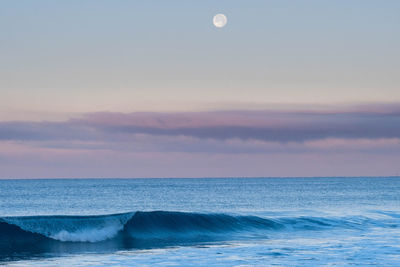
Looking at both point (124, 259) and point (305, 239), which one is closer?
point (124, 259)

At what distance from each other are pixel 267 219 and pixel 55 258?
14550mm

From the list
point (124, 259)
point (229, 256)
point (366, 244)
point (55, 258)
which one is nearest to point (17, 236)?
point (55, 258)

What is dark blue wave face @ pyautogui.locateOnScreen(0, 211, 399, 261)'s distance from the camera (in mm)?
24406

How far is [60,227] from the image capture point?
26969mm

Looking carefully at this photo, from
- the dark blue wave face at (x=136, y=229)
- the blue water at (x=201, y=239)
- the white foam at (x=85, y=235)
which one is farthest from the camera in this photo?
the white foam at (x=85, y=235)

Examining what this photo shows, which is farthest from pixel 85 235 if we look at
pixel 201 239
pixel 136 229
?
pixel 201 239

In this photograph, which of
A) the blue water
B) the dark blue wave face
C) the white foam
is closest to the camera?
the blue water

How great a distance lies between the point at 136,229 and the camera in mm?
29234

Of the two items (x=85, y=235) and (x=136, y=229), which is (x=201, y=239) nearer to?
(x=136, y=229)

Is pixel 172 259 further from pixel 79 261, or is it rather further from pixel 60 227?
pixel 60 227

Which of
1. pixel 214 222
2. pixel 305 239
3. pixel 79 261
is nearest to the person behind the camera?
pixel 79 261

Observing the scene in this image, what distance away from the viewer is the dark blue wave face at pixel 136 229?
24406 millimetres

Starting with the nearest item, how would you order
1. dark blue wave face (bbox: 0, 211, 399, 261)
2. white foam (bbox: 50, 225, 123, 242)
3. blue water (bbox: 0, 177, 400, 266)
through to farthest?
blue water (bbox: 0, 177, 400, 266)
dark blue wave face (bbox: 0, 211, 399, 261)
white foam (bbox: 50, 225, 123, 242)

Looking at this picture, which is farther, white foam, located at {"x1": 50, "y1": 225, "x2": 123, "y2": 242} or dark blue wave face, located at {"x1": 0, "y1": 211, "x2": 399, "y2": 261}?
white foam, located at {"x1": 50, "y1": 225, "x2": 123, "y2": 242}
